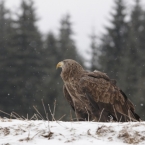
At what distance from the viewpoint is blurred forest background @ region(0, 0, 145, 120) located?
4712cm

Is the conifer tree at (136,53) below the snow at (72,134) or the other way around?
the other way around

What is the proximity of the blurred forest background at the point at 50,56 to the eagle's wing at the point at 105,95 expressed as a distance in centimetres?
3256

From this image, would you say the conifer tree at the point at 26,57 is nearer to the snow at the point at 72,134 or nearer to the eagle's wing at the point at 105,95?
the eagle's wing at the point at 105,95

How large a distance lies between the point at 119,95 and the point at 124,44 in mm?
50218

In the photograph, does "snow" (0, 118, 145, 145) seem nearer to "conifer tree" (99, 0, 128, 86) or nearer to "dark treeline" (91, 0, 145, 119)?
"dark treeline" (91, 0, 145, 119)

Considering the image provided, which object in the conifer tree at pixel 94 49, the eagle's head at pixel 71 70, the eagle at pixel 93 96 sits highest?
the conifer tree at pixel 94 49

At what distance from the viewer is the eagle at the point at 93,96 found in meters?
8.41

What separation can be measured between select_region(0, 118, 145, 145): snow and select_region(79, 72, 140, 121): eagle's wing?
2738 mm

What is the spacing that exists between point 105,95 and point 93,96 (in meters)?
0.25

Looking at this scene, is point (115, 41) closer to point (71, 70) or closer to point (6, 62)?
point (6, 62)

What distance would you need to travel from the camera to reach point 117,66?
52.5 meters

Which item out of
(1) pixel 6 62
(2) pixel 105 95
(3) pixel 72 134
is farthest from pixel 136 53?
(3) pixel 72 134

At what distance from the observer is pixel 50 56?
55.0 meters

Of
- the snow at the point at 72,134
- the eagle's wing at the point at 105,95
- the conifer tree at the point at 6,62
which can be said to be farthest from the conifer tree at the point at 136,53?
the snow at the point at 72,134
